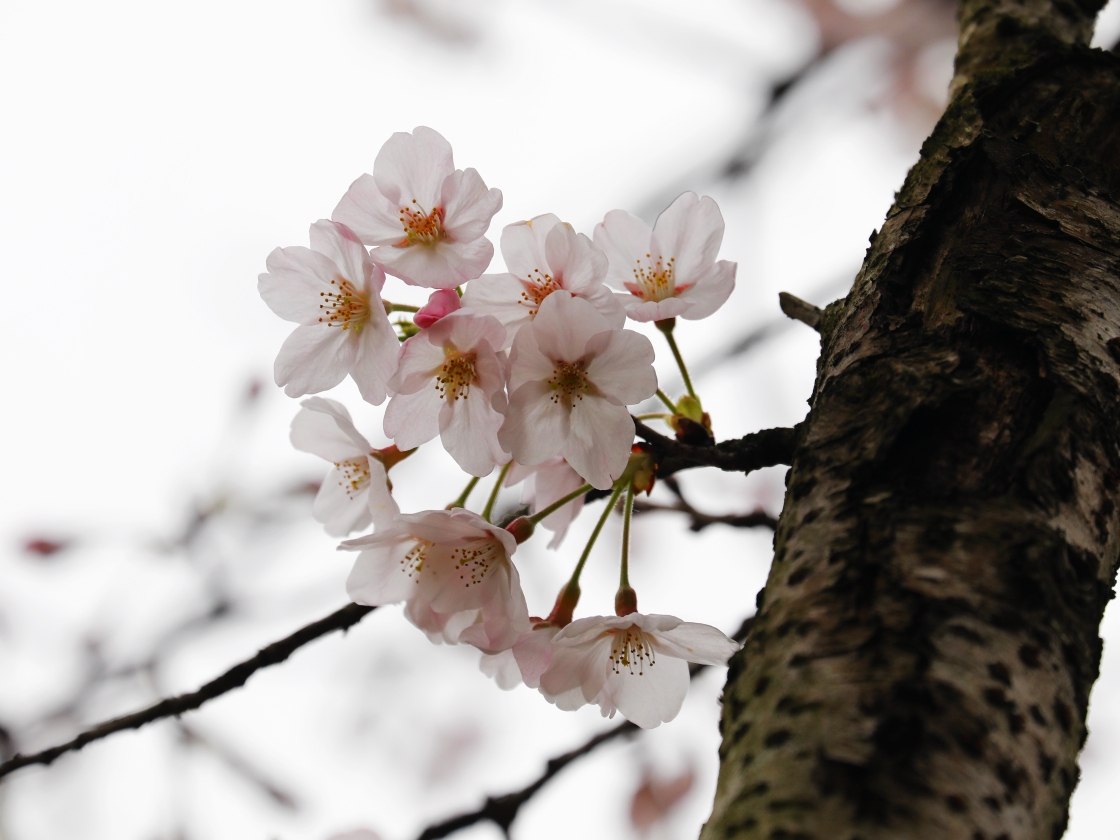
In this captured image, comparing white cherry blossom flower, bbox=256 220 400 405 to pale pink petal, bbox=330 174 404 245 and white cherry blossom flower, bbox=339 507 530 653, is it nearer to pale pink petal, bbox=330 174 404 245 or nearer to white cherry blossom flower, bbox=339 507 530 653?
pale pink petal, bbox=330 174 404 245

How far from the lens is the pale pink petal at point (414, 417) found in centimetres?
122

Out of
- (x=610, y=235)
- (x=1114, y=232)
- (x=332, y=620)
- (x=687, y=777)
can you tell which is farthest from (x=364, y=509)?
(x=687, y=777)

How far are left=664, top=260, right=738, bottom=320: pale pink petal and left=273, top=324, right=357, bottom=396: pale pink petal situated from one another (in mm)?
561

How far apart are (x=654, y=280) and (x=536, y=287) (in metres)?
0.33

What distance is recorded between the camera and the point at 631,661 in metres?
1.24

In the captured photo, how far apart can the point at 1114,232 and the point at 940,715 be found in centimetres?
76

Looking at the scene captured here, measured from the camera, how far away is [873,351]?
0.83 m

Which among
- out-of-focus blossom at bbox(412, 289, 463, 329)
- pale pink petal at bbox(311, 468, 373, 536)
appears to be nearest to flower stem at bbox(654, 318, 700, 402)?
out-of-focus blossom at bbox(412, 289, 463, 329)

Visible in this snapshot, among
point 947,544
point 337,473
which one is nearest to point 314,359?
point 337,473

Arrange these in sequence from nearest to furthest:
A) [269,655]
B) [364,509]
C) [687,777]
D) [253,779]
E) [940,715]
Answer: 1. [940,715]
2. [269,655]
3. [364,509]
4. [253,779]
5. [687,777]

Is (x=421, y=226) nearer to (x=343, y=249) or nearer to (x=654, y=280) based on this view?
(x=343, y=249)

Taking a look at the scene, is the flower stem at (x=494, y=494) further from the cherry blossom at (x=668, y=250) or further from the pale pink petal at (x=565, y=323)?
the cherry blossom at (x=668, y=250)

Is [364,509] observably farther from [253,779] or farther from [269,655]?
[253,779]

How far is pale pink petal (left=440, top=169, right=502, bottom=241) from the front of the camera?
1.23 meters
